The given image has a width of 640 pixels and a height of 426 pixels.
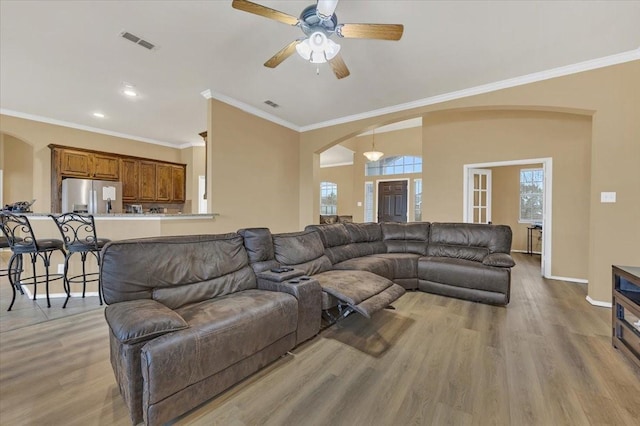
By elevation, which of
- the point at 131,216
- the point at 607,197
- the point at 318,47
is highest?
the point at 318,47

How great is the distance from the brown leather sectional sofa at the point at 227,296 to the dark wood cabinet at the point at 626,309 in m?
1.00

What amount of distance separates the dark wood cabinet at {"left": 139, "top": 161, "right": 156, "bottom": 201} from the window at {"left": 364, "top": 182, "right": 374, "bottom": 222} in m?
6.02

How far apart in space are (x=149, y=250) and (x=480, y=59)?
404 cm

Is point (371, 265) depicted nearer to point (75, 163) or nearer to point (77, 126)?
point (75, 163)

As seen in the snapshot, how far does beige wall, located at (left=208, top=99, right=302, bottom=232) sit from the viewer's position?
14.5 ft

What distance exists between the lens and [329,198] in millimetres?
11344

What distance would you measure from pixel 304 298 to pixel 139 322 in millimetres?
1168

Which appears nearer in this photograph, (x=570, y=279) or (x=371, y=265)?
(x=371, y=265)

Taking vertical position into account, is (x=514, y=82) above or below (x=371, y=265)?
above

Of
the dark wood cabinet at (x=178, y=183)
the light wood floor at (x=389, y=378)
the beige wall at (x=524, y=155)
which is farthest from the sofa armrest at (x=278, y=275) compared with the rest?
the dark wood cabinet at (x=178, y=183)

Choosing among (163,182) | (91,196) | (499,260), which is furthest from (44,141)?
(499,260)

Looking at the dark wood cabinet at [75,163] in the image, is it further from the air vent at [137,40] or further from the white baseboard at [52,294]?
the air vent at [137,40]

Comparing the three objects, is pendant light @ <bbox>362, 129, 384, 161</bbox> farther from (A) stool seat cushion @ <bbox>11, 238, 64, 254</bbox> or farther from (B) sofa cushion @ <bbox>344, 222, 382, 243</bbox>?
(A) stool seat cushion @ <bbox>11, 238, 64, 254</bbox>

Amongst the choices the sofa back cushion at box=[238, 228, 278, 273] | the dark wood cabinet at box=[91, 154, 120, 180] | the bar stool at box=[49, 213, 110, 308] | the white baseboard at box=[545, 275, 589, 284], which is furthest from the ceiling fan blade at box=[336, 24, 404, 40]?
the dark wood cabinet at box=[91, 154, 120, 180]
